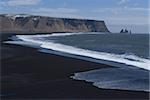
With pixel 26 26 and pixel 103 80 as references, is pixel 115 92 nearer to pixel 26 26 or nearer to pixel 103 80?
pixel 103 80

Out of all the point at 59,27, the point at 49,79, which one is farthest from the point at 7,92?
the point at 59,27

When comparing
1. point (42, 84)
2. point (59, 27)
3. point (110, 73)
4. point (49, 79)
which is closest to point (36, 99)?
point (42, 84)

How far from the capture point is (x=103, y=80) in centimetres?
1691

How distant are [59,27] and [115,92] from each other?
180m

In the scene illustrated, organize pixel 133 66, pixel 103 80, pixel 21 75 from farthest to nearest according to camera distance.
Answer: pixel 133 66 → pixel 21 75 → pixel 103 80

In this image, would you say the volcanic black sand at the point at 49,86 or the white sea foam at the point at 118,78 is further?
the white sea foam at the point at 118,78

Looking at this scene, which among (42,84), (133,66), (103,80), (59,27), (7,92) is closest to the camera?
(7,92)

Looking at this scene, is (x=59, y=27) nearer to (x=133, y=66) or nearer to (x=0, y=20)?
(x=0, y=20)

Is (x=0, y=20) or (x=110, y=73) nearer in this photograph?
(x=110, y=73)

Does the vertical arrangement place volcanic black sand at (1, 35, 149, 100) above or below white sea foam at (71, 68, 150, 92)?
above

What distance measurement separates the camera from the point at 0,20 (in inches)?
7844

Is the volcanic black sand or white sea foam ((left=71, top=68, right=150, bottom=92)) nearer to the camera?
the volcanic black sand

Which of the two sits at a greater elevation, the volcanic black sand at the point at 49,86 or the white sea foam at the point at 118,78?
the volcanic black sand at the point at 49,86

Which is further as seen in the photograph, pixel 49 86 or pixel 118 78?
pixel 118 78
